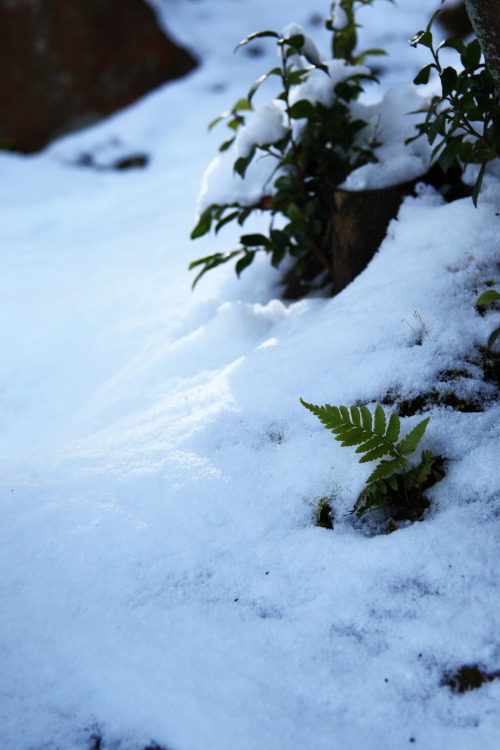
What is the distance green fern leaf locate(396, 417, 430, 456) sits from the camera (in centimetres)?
146

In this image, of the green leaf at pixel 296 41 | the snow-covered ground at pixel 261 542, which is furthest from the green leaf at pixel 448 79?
the green leaf at pixel 296 41

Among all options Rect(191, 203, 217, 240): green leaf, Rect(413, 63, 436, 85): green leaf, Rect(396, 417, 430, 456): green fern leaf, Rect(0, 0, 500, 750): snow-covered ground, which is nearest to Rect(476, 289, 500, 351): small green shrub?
Rect(0, 0, 500, 750): snow-covered ground

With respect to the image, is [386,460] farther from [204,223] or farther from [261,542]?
[204,223]

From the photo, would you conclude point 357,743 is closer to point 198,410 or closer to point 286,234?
point 198,410

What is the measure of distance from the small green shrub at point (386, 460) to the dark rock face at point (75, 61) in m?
6.32

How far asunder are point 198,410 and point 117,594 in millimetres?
667

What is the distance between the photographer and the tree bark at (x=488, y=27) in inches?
64.6

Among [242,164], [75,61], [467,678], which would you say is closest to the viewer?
[467,678]

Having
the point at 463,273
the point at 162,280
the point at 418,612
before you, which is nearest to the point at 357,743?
the point at 418,612

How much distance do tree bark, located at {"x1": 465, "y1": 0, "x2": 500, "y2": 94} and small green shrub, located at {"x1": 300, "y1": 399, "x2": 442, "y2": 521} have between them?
100cm

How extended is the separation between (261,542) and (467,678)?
517 millimetres

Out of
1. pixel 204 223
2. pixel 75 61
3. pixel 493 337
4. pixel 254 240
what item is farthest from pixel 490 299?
pixel 75 61

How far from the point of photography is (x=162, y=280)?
12.5ft

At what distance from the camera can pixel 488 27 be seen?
5.47 feet
